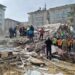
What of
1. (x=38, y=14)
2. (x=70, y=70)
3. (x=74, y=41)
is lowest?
(x=70, y=70)

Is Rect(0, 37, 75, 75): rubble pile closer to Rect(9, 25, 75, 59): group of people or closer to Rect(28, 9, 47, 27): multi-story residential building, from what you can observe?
Rect(9, 25, 75, 59): group of people

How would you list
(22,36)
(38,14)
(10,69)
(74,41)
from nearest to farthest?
(10,69)
(74,41)
(22,36)
(38,14)

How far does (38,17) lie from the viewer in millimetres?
48625

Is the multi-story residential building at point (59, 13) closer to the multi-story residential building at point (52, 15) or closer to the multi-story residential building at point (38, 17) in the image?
the multi-story residential building at point (52, 15)

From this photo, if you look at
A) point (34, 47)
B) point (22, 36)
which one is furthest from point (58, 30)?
point (34, 47)

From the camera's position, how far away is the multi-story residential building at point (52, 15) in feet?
139

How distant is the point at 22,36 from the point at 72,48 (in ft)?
23.4

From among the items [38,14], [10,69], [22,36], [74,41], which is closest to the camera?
[10,69]

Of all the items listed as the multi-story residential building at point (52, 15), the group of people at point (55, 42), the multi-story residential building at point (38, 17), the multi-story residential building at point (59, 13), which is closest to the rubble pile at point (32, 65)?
the group of people at point (55, 42)

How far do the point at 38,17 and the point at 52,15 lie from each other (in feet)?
12.4

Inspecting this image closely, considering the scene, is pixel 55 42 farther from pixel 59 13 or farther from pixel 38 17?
pixel 38 17

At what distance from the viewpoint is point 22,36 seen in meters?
28.0

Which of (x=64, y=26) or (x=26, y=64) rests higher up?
(x=64, y=26)

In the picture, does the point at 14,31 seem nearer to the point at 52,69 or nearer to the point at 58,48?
the point at 58,48
